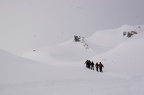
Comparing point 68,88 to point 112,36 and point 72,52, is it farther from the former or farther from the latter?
point 112,36

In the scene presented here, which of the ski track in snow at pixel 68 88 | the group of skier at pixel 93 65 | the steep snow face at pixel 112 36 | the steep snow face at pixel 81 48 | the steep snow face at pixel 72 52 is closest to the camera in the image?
the ski track in snow at pixel 68 88

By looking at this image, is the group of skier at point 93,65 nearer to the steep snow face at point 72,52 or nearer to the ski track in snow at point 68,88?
the ski track in snow at point 68,88

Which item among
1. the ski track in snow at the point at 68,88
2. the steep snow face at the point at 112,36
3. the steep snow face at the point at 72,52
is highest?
the steep snow face at the point at 112,36

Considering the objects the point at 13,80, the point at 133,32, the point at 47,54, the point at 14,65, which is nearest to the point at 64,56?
the point at 47,54

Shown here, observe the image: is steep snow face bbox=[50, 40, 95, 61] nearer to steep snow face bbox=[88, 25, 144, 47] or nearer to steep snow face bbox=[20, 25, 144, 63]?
steep snow face bbox=[20, 25, 144, 63]

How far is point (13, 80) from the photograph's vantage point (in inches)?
629

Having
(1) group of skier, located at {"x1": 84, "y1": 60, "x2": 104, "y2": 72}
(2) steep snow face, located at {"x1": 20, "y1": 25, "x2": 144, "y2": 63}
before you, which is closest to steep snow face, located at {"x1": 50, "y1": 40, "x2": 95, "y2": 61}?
(2) steep snow face, located at {"x1": 20, "y1": 25, "x2": 144, "y2": 63}

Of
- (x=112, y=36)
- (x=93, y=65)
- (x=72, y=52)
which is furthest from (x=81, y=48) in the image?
(x=93, y=65)

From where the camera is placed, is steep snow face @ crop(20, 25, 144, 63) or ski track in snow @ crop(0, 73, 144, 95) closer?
ski track in snow @ crop(0, 73, 144, 95)

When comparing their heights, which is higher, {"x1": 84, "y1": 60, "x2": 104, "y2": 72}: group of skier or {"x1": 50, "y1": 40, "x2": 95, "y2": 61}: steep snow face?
{"x1": 50, "y1": 40, "x2": 95, "y2": 61}: steep snow face

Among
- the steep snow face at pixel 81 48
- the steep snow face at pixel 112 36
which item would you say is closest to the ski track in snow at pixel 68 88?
the steep snow face at pixel 81 48

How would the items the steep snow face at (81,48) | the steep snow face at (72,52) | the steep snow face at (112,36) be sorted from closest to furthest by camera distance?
the steep snow face at (81,48)
the steep snow face at (72,52)
the steep snow face at (112,36)

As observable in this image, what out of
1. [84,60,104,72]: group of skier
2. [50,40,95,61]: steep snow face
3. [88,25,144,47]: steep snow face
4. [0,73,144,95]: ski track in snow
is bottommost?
[0,73,144,95]: ski track in snow

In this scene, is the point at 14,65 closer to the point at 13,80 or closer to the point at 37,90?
the point at 13,80
